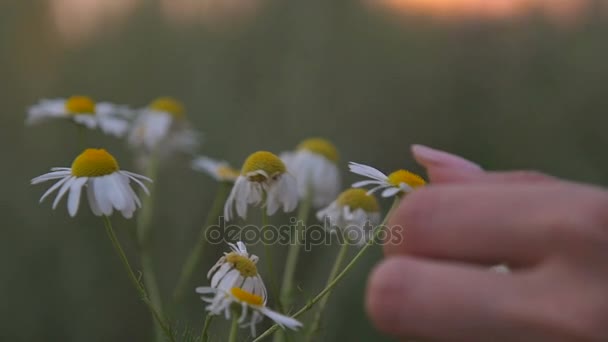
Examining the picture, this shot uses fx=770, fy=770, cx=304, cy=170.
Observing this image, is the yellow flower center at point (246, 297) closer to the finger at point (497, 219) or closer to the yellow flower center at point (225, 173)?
the finger at point (497, 219)

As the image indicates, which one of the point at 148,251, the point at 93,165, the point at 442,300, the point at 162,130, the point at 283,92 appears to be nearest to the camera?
the point at 442,300

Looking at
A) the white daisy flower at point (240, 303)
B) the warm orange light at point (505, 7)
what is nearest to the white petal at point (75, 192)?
the white daisy flower at point (240, 303)

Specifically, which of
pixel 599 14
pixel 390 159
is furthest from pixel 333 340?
pixel 599 14

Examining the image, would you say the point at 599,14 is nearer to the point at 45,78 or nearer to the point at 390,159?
the point at 390,159

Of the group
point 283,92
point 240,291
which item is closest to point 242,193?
point 240,291

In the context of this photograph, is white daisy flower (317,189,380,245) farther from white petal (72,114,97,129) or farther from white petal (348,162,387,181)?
white petal (72,114,97,129)

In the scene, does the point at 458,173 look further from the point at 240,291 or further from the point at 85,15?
the point at 85,15
